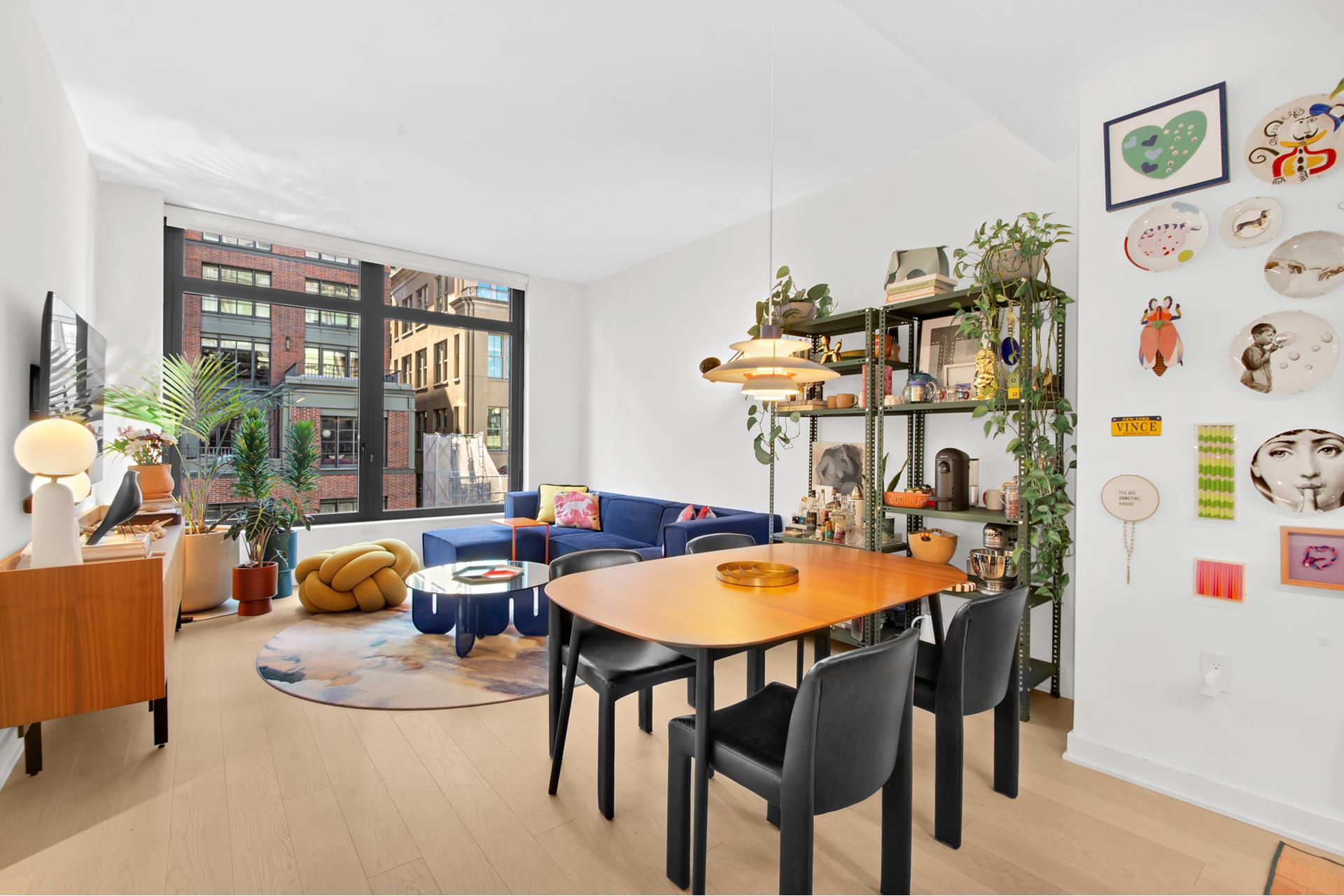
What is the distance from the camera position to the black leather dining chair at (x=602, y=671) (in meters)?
2.20

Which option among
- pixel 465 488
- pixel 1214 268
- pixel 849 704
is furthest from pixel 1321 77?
pixel 465 488

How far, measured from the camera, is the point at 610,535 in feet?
18.7

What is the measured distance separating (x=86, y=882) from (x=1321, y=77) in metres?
4.42

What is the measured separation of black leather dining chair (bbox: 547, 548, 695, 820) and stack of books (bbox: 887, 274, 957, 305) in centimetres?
214

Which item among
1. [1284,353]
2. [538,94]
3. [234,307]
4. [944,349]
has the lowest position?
[1284,353]

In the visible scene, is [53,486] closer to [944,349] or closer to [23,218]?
[23,218]

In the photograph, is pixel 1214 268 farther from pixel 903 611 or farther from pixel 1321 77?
pixel 903 611

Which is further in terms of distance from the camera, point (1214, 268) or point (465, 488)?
point (465, 488)

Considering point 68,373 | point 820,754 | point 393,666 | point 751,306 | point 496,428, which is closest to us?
point 820,754

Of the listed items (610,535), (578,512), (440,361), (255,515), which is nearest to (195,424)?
(255,515)

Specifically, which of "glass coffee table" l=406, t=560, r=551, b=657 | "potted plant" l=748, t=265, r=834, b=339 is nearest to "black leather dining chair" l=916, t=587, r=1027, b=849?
"glass coffee table" l=406, t=560, r=551, b=657

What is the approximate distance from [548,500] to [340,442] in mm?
1933

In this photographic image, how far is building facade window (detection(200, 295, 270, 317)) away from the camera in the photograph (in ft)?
17.5

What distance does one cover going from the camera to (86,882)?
1.87 meters
